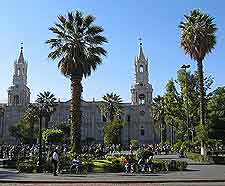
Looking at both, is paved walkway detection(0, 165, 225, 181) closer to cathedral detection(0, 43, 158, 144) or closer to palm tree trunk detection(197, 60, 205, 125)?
palm tree trunk detection(197, 60, 205, 125)

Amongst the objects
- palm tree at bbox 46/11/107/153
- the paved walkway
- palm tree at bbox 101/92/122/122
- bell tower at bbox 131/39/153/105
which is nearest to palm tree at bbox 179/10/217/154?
palm tree at bbox 46/11/107/153

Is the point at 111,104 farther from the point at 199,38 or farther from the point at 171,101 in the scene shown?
the point at 199,38

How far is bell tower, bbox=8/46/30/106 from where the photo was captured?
108 meters

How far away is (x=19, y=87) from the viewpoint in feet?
363

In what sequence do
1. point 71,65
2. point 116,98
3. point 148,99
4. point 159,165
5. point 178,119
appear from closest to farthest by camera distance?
point 159,165
point 71,65
point 178,119
point 116,98
point 148,99

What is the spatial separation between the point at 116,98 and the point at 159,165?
52511 mm

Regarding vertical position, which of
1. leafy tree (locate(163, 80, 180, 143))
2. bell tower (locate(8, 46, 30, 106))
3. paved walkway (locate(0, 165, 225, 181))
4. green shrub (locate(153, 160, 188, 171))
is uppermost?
bell tower (locate(8, 46, 30, 106))

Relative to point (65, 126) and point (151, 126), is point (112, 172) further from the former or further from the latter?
point (151, 126)

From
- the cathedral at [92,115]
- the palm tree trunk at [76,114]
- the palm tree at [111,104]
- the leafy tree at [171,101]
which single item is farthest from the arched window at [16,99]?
the palm tree trunk at [76,114]

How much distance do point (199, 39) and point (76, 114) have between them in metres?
15.6

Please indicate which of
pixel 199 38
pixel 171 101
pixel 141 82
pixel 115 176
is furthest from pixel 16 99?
pixel 115 176

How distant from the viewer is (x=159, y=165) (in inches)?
1102

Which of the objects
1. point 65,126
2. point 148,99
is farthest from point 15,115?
point 148,99

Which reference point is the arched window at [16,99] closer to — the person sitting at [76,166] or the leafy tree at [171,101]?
the leafy tree at [171,101]
